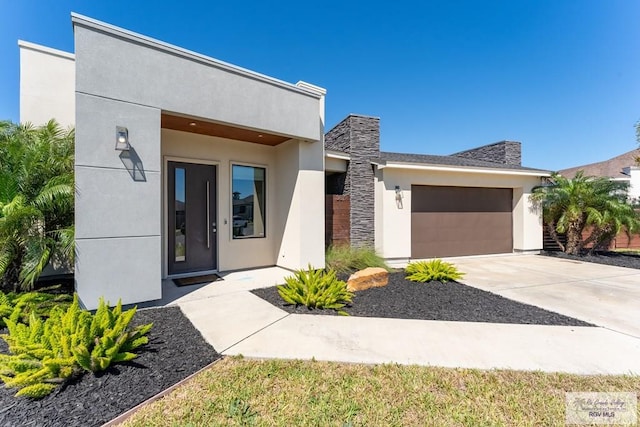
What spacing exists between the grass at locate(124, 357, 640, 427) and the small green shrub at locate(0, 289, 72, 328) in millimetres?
2740

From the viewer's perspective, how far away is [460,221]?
34.7 feet

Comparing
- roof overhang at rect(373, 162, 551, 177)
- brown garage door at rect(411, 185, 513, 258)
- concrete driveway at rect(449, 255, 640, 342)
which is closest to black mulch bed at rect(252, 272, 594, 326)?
concrete driveway at rect(449, 255, 640, 342)

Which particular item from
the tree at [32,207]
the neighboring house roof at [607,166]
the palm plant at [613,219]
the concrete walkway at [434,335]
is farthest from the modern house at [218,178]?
the neighboring house roof at [607,166]

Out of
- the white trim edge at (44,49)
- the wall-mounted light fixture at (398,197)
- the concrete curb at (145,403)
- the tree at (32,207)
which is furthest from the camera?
the wall-mounted light fixture at (398,197)

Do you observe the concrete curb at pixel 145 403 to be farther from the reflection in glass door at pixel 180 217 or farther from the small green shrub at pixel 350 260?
the small green shrub at pixel 350 260

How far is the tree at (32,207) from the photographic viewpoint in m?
4.20

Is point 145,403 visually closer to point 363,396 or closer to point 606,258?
point 363,396

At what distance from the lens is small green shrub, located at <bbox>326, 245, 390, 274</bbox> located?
7.74m

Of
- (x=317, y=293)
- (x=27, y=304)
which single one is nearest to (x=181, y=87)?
(x=27, y=304)

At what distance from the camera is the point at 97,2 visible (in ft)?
19.8

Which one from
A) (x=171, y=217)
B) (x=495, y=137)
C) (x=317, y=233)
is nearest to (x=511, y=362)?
(x=317, y=233)

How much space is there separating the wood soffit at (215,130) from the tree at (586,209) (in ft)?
35.8

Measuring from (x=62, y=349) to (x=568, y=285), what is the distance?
9318mm

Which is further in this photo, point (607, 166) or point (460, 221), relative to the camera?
point (607, 166)
